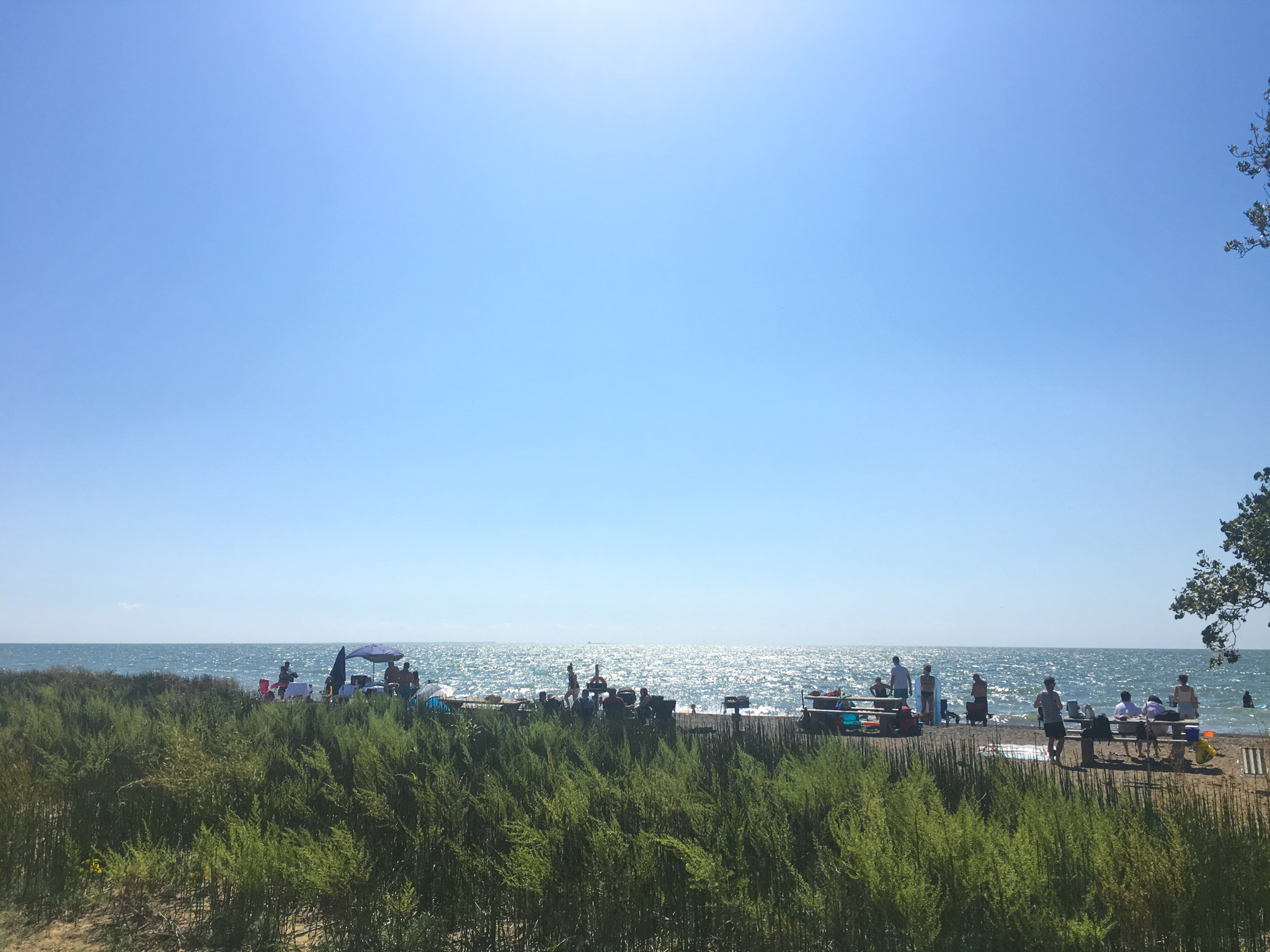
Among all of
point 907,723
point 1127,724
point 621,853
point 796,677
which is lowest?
point 796,677

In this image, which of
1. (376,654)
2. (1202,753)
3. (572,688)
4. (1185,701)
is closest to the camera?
(1202,753)

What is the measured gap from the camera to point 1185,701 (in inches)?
578

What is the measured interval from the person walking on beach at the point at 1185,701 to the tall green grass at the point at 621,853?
21.5ft

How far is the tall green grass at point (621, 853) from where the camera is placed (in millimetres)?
4504

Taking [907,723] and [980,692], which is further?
[980,692]

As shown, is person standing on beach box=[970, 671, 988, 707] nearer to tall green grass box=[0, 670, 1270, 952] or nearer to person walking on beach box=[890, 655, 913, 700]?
person walking on beach box=[890, 655, 913, 700]

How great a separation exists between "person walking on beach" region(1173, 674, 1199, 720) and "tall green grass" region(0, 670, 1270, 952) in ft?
21.5

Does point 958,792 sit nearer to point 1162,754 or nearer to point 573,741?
point 573,741

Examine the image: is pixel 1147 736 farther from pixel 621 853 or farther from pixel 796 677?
pixel 796 677

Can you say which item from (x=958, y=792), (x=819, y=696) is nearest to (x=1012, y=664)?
(x=819, y=696)

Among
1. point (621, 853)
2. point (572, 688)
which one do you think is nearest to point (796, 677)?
point (572, 688)

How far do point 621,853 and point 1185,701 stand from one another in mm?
13860

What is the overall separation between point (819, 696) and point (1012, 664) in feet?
329

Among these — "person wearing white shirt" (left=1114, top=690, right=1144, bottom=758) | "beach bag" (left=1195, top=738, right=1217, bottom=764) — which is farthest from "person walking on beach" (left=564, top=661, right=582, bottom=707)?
"beach bag" (left=1195, top=738, right=1217, bottom=764)
